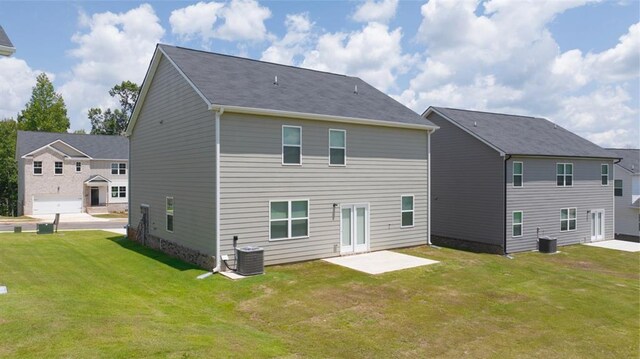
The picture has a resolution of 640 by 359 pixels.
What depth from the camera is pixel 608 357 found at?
923 cm

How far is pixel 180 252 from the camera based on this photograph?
17109 mm

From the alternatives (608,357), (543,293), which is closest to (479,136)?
(543,293)

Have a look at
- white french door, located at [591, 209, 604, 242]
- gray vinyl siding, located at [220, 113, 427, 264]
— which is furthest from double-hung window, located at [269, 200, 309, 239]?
white french door, located at [591, 209, 604, 242]

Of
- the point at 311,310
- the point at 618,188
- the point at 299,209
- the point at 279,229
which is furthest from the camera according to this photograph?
the point at 618,188

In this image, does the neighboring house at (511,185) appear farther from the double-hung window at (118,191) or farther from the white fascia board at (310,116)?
the double-hung window at (118,191)

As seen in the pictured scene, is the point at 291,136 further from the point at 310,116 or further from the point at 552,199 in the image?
the point at 552,199

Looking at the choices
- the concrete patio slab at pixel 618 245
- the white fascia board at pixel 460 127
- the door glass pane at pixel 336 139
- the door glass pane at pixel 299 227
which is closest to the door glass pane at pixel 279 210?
the door glass pane at pixel 299 227

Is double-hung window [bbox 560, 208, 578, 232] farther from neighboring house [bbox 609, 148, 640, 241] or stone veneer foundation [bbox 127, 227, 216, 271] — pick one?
stone veneer foundation [bbox 127, 227, 216, 271]

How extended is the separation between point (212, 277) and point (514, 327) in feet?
28.8

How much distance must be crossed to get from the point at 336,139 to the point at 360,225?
3.67 m

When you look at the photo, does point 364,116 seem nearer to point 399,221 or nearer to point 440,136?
point 399,221

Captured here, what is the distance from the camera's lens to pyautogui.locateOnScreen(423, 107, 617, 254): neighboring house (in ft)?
73.7

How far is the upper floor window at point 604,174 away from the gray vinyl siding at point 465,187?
32.2ft

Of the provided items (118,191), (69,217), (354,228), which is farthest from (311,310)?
(118,191)
